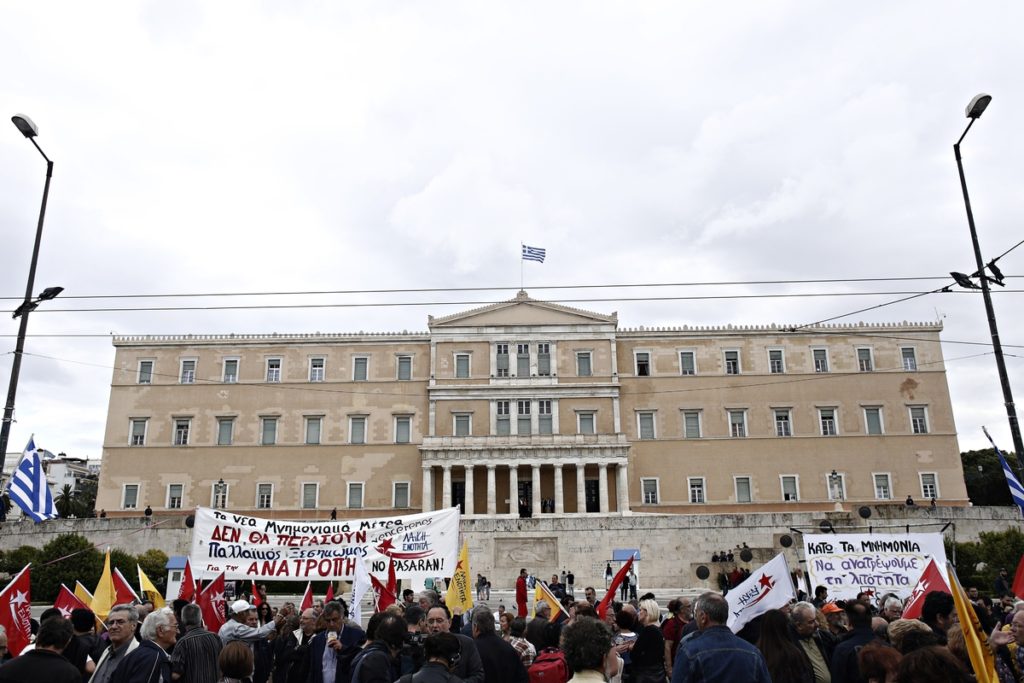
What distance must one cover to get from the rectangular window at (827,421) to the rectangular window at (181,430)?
35668 mm

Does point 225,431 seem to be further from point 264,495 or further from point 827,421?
point 827,421


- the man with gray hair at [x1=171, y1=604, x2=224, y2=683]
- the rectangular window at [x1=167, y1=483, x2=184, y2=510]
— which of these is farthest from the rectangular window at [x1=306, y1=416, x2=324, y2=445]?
the man with gray hair at [x1=171, y1=604, x2=224, y2=683]

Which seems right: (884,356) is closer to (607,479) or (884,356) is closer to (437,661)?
(607,479)

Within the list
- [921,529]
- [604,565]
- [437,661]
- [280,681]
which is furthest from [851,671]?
[921,529]

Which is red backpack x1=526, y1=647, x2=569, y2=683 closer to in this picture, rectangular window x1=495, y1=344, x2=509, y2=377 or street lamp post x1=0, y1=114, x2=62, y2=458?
street lamp post x1=0, y1=114, x2=62, y2=458

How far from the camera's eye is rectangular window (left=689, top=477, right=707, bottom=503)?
148 feet

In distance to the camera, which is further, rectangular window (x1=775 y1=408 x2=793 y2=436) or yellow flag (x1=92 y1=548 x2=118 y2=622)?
rectangular window (x1=775 y1=408 x2=793 y2=436)

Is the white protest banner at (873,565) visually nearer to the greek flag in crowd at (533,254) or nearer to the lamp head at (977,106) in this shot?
the lamp head at (977,106)

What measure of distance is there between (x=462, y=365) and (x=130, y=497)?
1975 cm

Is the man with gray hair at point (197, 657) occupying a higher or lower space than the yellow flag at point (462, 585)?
lower

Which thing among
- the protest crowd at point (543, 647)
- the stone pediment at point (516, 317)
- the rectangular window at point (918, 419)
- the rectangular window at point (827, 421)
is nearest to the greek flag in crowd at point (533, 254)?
the stone pediment at point (516, 317)

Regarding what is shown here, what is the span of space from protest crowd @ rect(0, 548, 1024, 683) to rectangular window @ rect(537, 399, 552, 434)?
35.9m

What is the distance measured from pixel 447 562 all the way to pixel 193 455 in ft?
123

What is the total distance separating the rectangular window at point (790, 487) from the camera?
44969 mm
